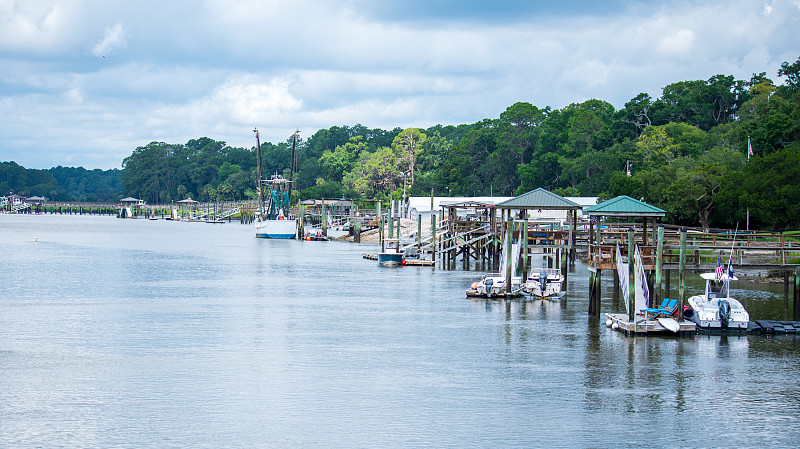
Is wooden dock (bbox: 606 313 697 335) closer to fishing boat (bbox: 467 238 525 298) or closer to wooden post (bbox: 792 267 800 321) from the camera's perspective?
wooden post (bbox: 792 267 800 321)

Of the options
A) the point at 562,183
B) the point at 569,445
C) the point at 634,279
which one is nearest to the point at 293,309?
the point at 634,279

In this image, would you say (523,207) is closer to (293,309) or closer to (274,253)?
(293,309)

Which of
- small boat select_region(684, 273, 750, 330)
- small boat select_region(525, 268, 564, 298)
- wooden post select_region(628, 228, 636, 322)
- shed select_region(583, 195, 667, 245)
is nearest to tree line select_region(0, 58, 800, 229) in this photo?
small boat select_region(525, 268, 564, 298)

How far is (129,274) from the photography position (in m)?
68.9

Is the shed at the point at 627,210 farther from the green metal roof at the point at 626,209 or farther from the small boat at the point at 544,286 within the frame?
the small boat at the point at 544,286

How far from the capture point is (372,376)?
29828 millimetres

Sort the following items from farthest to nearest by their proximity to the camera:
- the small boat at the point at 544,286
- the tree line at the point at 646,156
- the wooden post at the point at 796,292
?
the tree line at the point at 646,156 → the small boat at the point at 544,286 → the wooden post at the point at 796,292

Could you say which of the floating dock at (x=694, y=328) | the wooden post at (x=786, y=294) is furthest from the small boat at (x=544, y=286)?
the wooden post at (x=786, y=294)

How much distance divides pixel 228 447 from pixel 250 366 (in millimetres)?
9359

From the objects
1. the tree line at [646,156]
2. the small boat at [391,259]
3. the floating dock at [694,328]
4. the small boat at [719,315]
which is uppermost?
the tree line at [646,156]

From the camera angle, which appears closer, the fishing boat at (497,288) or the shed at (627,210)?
the shed at (627,210)

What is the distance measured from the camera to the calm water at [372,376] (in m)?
23.6

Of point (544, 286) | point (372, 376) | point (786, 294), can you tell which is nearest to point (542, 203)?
point (544, 286)

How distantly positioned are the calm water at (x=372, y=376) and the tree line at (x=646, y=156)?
20.8m
